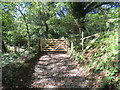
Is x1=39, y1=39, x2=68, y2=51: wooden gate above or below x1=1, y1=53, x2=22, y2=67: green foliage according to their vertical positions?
above

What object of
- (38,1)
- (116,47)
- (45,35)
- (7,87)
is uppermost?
(38,1)

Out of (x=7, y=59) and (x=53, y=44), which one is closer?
(x=7, y=59)

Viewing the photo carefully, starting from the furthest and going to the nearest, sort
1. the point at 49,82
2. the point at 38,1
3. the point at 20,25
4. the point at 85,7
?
the point at 20,25, the point at 38,1, the point at 85,7, the point at 49,82

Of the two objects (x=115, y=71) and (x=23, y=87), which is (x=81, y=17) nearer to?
(x=115, y=71)

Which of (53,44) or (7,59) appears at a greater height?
(53,44)

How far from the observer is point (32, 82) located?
2.79 meters

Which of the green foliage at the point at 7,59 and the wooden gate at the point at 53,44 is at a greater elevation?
the wooden gate at the point at 53,44

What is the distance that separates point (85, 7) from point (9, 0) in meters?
6.52

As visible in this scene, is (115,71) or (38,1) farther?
(38,1)

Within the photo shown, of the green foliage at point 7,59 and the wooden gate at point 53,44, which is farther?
the wooden gate at point 53,44

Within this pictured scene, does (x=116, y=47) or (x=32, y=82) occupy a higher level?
(x=116, y=47)

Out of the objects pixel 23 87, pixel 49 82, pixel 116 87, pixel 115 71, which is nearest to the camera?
pixel 116 87

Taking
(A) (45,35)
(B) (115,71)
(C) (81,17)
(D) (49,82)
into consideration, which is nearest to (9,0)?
(D) (49,82)

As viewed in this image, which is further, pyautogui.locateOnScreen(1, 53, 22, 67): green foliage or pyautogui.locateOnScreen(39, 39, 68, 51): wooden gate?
pyautogui.locateOnScreen(39, 39, 68, 51): wooden gate
